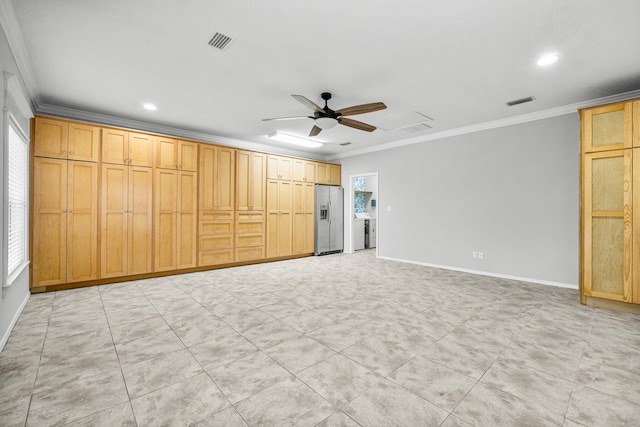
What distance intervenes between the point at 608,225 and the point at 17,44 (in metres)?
6.66

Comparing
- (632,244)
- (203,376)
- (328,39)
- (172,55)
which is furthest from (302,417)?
(632,244)

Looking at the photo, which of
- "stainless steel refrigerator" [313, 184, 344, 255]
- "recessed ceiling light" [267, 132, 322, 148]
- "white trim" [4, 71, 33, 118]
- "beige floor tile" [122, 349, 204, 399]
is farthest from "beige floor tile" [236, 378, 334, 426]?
"stainless steel refrigerator" [313, 184, 344, 255]

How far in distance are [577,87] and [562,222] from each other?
1.96 meters

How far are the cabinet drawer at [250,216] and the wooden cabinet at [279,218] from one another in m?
0.20

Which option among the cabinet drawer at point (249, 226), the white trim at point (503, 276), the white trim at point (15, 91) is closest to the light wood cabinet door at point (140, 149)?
the white trim at point (15, 91)

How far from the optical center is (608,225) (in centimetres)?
337

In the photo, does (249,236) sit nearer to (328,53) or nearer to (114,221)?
(114,221)

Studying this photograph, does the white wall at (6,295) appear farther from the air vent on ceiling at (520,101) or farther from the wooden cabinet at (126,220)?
the air vent on ceiling at (520,101)

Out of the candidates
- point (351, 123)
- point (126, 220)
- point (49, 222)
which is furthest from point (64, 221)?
point (351, 123)

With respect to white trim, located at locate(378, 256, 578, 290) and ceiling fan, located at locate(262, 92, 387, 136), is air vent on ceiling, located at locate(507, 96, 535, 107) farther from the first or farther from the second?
white trim, located at locate(378, 256, 578, 290)

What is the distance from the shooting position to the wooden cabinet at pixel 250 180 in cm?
581

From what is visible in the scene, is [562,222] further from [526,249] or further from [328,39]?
[328,39]

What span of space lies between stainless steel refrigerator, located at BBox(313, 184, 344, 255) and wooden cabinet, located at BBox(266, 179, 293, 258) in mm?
840

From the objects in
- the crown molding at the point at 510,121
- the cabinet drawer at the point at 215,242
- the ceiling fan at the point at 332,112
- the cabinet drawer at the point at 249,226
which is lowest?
the cabinet drawer at the point at 215,242
